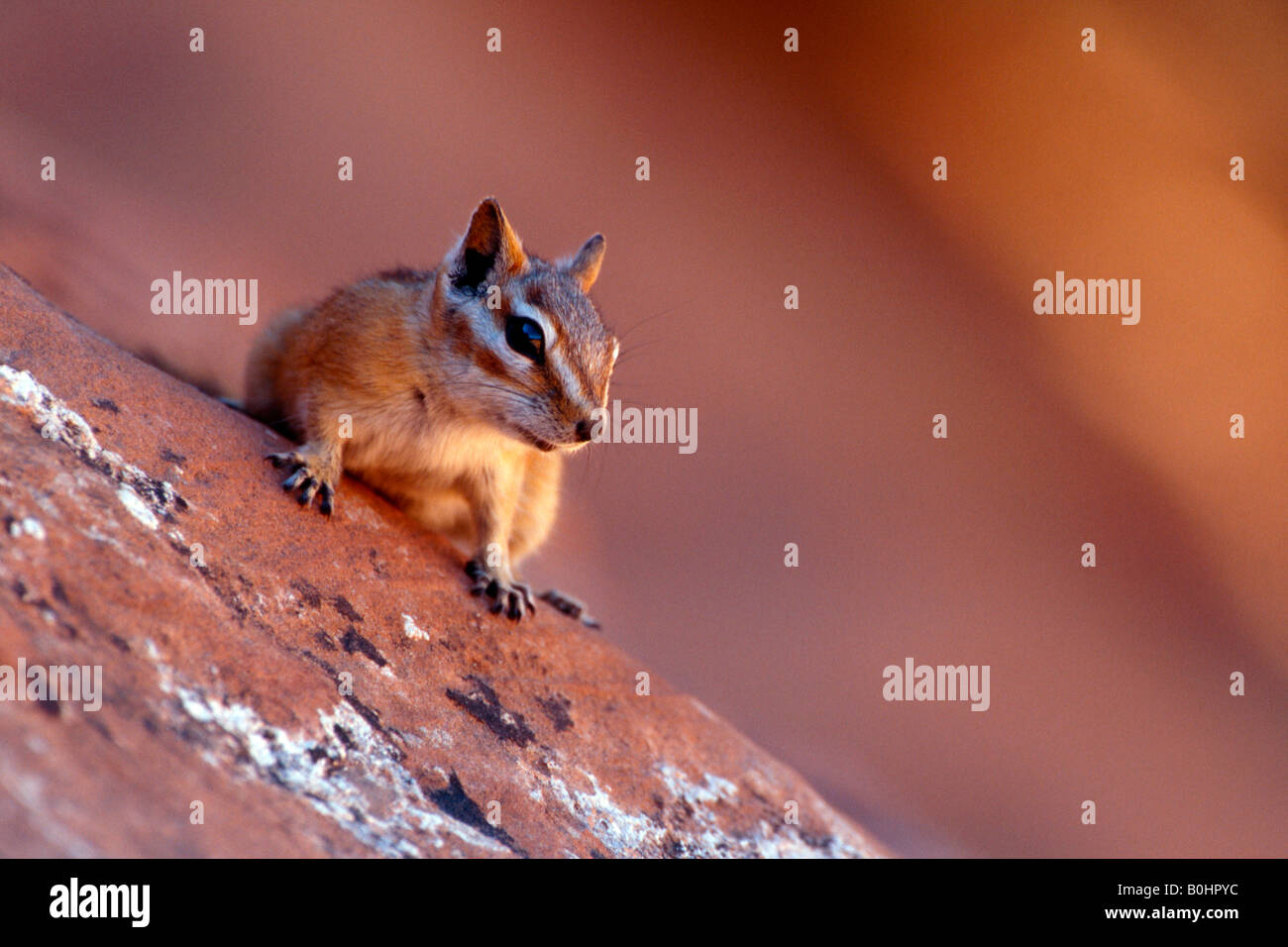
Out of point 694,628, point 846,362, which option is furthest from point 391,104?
point 694,628

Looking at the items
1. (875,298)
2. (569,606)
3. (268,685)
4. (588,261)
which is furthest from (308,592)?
(875,298)

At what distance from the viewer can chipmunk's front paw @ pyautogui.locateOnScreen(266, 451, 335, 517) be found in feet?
14.3

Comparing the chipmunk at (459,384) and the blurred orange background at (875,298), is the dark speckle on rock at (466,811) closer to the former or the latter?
the chipmunk at (459,384)

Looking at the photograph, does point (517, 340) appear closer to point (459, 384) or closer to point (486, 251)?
point (459, 384)

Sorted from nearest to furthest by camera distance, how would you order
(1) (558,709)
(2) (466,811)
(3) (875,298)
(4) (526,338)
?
(2) (466,811) → (1) (558,709) → (4) (526,338) → (3) (875,298)

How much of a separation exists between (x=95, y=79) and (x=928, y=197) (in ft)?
33.2

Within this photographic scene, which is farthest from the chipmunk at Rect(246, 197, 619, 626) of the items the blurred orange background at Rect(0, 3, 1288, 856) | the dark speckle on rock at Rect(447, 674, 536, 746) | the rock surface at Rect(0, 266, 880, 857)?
the blurred orange background at Rect(0, 3, 1288, 856)

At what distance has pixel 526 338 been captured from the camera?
4.73m

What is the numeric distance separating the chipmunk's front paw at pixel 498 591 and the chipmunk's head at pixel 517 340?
791 mm

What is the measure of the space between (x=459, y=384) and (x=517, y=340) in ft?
1.37

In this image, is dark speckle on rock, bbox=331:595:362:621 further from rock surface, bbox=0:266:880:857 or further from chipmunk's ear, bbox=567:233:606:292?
chipmunk's ear, bbox=567:233:606:292

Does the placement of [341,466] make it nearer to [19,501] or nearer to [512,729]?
[512,729]

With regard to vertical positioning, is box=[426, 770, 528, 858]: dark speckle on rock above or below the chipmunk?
below

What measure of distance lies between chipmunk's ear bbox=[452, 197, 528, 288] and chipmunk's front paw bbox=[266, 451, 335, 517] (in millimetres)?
1277
